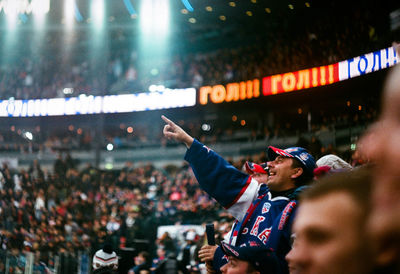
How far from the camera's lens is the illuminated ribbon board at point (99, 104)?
16.4 meters

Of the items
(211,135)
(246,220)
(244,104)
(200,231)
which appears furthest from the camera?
(211,135)

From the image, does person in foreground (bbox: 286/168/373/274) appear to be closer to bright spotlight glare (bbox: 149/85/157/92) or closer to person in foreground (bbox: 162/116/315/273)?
person in foreground (bbox: 162/116/315/273)

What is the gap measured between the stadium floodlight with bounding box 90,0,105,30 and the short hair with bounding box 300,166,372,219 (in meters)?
18.7

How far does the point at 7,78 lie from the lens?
22312mm

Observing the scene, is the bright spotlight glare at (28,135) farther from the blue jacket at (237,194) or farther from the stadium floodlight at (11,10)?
the blue jacket at (237,194)

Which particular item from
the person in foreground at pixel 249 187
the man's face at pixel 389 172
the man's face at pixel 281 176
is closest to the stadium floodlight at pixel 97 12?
the person in foreground at pixel 249 187

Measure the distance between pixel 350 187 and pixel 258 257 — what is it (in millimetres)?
1327

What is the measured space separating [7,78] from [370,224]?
23501mm

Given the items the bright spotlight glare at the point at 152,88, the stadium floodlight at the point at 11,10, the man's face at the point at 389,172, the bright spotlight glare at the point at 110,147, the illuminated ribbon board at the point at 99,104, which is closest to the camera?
the man's face at the point at 389,172

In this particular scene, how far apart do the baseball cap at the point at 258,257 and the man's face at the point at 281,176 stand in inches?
27.5

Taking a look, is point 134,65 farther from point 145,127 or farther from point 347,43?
point 347,43

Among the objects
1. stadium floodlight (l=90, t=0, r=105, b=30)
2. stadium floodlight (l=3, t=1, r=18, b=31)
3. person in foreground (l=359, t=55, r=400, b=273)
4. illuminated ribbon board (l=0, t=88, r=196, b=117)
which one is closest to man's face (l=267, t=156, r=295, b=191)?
person in foreground (l=359, t=55, r=400, b=273)

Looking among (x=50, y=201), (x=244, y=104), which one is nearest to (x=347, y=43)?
(x=244, y=104)

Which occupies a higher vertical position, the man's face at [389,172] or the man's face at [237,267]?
the man's face at [389,172]
